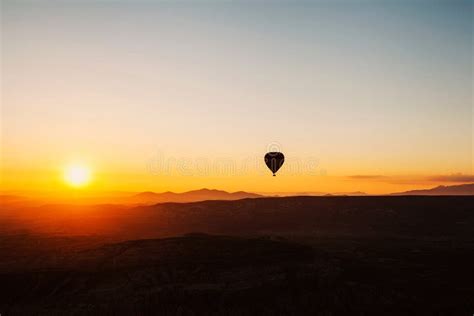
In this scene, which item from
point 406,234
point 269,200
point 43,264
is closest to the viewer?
point 43,264

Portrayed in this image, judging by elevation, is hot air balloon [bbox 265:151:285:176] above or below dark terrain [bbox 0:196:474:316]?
above

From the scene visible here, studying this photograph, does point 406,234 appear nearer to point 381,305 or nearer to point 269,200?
point 269,200

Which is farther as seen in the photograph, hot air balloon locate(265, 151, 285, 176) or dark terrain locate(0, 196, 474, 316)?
hot air balloon locate(265, 151, 285, 176)

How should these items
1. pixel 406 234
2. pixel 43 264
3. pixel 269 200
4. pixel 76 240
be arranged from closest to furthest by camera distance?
pixel 43 264 < pixel 76 240 < pixel 406 234 < pixel 269 200

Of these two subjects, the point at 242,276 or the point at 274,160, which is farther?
the point at 274,160

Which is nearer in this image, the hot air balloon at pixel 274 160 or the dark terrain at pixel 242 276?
the dark terrain at pixel 242 276

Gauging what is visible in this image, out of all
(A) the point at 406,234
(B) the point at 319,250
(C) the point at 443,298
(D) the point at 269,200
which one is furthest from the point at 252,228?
(C) the point at 443,298

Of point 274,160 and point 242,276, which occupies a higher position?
point 274,160

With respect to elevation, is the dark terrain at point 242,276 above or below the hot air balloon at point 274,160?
below
